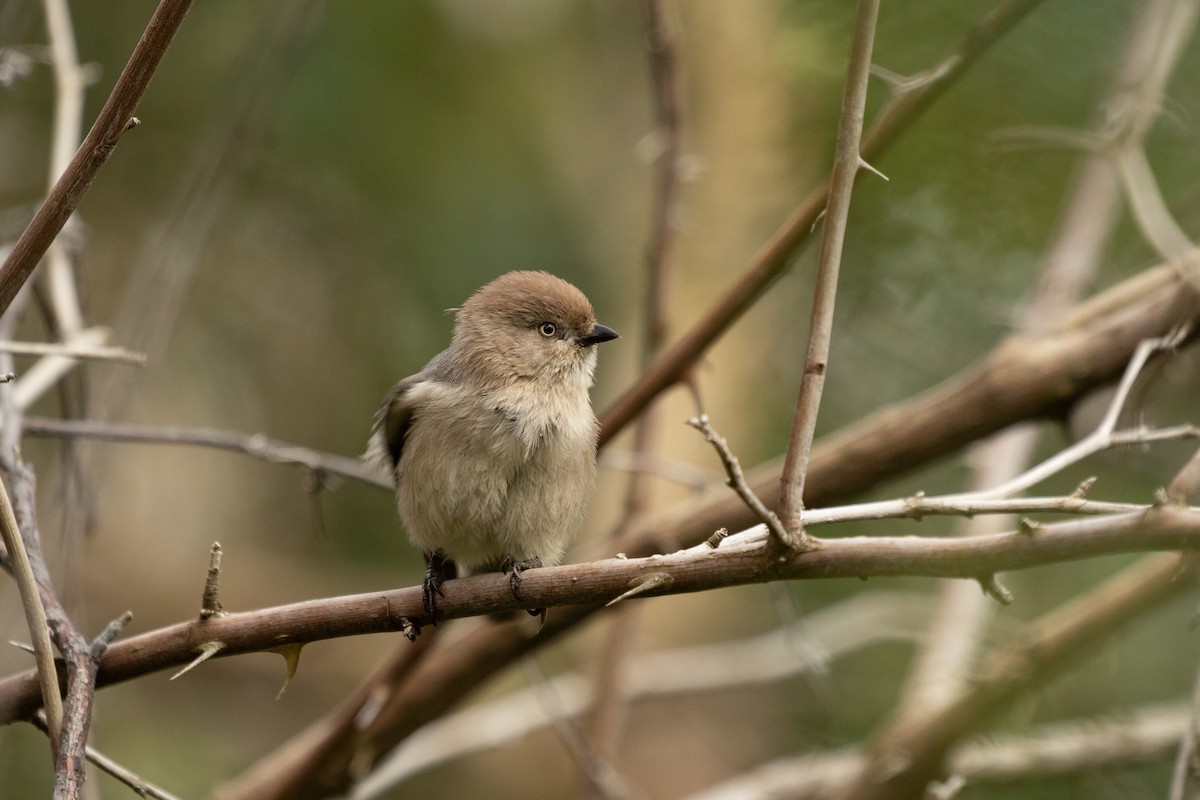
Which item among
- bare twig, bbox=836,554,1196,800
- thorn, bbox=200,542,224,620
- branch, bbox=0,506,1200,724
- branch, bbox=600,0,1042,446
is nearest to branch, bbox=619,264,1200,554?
branch, bbox=600,0,1042,446

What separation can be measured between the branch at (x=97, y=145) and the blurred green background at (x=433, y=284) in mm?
1721

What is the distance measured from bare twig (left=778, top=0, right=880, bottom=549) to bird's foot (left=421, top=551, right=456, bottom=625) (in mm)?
764

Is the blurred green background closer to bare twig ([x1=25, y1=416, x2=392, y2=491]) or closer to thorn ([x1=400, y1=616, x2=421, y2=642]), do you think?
bare twig ([x1=25, y1=416, x2=392, y2=491])

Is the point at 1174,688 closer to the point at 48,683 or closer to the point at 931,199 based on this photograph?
the point at 931,199

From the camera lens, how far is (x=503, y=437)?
3238 mm

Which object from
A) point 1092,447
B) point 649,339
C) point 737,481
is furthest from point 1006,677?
point 737,481

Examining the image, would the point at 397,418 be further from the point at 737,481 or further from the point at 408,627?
the point at 737,481

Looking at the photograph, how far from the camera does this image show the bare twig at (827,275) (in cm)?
193

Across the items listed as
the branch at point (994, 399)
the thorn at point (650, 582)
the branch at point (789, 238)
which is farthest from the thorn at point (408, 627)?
the branch at point (994, 399)

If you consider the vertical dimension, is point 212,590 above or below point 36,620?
above

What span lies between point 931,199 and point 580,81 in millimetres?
6018

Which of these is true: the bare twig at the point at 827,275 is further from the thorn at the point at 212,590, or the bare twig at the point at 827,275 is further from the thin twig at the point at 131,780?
the thin twig at the point at 131,780

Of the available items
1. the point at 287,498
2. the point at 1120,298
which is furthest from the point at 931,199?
the point at 287,498

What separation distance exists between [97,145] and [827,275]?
1250 millimetres
